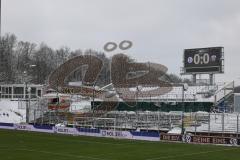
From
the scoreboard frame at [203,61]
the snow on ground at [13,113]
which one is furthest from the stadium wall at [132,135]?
the scoreboard frame at [203,61]

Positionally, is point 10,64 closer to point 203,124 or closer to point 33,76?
point 33,76

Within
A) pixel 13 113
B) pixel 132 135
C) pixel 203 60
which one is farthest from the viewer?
pixel 13 113

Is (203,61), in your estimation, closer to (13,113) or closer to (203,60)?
(203,60)

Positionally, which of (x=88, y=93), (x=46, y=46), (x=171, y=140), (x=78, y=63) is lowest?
(x=171, y=140)

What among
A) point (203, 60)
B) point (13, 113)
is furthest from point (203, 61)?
point (13, 113)

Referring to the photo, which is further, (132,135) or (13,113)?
(13,113)

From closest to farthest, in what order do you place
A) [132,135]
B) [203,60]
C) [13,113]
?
[132,135]
[203,60]
[13,113]

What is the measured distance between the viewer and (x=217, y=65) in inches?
2616

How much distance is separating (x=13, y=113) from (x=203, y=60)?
94.9 ft

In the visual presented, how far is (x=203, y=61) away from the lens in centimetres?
6831

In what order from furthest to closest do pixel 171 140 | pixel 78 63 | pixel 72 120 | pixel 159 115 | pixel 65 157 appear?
1. pixel 78 63
2. pixel 72 120
3. pixel 159 115
4. pixel 171 140
5. pixel 65 157

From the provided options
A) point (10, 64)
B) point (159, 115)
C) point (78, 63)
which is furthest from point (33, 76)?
point (159, 115)

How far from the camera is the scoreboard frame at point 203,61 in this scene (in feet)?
218

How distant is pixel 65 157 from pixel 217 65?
140 ft
